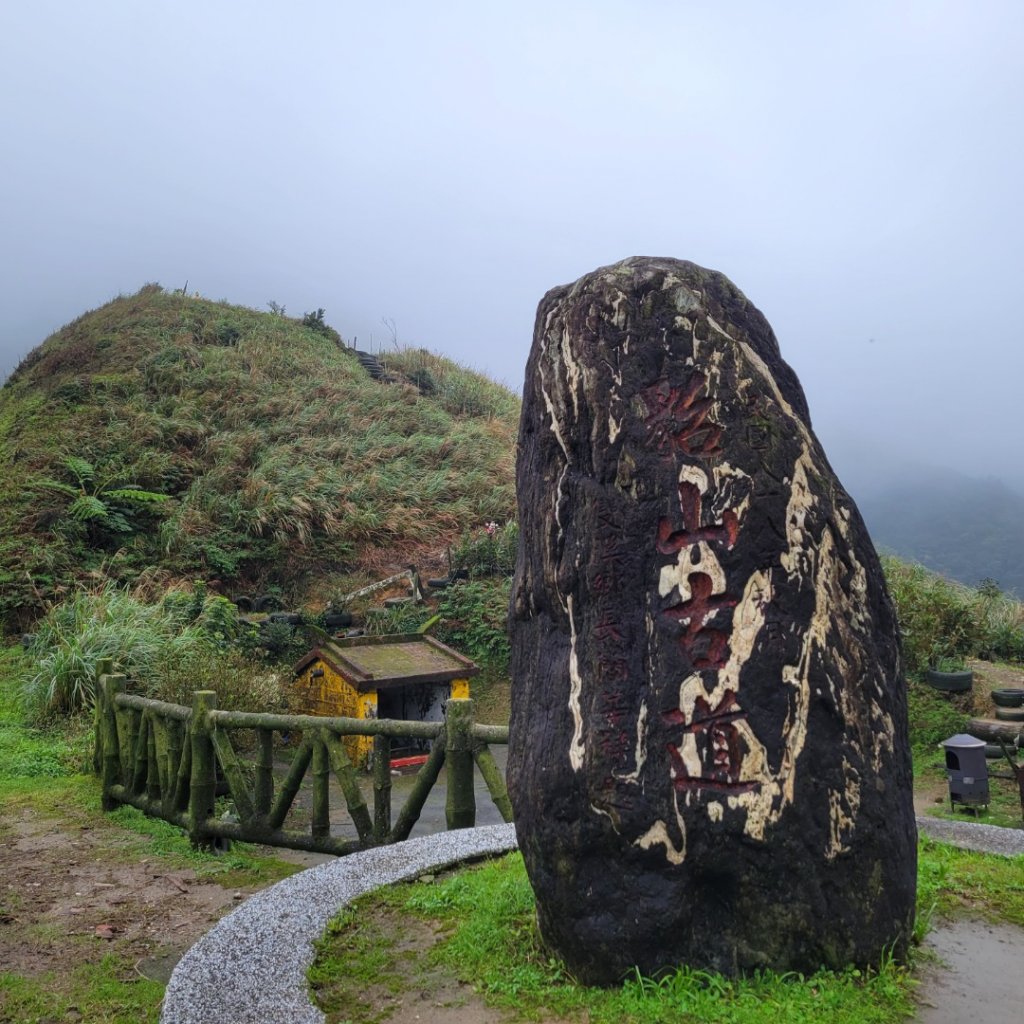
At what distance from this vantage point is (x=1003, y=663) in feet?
36.4

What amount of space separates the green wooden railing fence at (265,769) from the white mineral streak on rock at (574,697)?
224 centimetres

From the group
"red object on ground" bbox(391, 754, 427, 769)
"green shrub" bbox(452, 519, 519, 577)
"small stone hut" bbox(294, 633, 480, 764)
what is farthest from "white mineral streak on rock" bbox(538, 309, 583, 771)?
"green shrub" bbox(452, 519, 519, 577)

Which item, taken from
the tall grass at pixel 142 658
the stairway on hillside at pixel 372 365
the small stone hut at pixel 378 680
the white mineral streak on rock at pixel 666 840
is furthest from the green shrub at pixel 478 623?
Answer: the stairway on hillside at pixel 372 365

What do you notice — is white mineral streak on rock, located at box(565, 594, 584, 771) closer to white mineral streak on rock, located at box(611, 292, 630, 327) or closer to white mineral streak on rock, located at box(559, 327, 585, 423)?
white mineral streak on rock, located at box(559, 327, 585, 423)

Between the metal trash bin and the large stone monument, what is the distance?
4.65 metres

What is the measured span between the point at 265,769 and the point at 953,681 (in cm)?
704

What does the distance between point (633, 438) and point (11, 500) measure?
15.2 meters

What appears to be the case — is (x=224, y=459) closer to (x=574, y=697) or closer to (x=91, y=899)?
(x=91, y=899)

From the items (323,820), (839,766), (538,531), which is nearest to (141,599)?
(323,820)

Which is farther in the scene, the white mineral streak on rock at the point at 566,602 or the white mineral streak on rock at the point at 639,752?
the white mineral streak on rock at the point at 566,602

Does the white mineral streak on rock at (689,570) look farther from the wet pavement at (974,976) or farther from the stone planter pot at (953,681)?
the stone planter pot at (953,681)

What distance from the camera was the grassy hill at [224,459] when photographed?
1523 cm

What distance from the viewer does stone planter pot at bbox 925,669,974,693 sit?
31.3 ft

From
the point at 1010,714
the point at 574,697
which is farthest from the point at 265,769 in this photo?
the point at 1010,714
